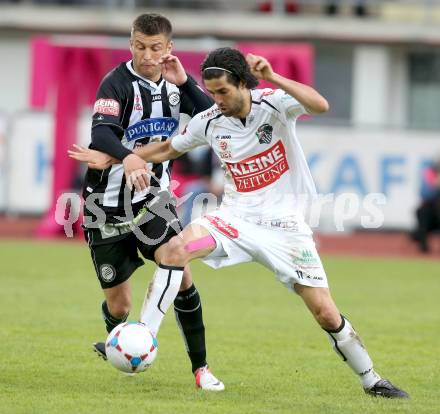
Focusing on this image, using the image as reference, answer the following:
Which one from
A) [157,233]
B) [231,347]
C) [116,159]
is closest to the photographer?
[116,159]

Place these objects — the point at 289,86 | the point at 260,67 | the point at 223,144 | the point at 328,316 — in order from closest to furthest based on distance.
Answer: the point at 260,67
the point at 289,86
the point at 328,316
the point at 223,144

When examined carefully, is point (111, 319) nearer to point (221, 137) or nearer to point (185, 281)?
point (185, 281)

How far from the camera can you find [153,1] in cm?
2909

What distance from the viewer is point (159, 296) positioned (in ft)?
22.0

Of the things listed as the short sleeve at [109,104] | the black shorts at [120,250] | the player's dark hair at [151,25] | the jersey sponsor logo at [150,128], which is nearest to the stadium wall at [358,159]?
the black shorts at [120,250]

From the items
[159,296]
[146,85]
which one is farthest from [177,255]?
[146,85]

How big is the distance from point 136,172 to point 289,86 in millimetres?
1115

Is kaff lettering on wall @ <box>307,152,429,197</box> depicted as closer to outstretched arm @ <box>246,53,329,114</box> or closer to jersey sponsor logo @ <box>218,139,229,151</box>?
jersey sponsor logo @ <box>218,139,229,151</box>

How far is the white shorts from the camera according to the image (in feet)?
22.7

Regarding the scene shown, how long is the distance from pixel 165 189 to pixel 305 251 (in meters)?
1.24

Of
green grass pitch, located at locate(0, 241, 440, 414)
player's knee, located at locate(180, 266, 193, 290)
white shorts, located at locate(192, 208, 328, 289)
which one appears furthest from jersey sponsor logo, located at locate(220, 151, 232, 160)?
green grass pitch, located at locate(0, 241, 440, 414)

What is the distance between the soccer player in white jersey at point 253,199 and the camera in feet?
22.4

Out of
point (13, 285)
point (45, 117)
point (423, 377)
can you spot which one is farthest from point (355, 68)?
point (423, 377)

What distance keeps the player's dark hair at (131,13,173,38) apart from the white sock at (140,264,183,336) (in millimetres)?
1625
